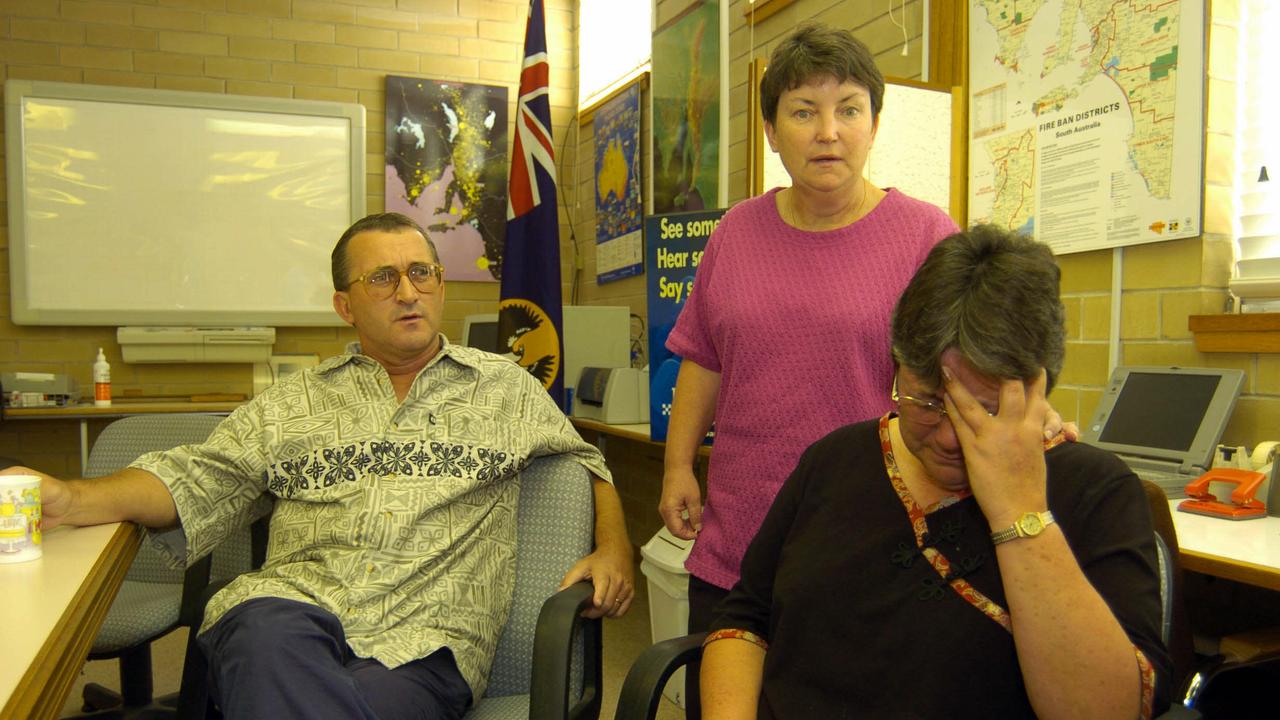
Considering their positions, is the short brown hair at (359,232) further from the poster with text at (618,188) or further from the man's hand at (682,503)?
the poster with text at (618,188)

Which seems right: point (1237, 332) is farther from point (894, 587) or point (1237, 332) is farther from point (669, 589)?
point (669, 589)

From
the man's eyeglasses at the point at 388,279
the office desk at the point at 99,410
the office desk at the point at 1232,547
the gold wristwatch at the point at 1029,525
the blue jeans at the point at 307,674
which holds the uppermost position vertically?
the man's eyeglasses at the point at 388,279

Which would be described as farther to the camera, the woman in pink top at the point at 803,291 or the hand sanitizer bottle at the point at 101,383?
the hand sanitizer bottle at the point at 101,383

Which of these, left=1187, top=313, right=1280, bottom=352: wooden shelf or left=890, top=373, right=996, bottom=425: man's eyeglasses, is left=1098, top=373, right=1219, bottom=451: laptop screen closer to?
left=1187, top=313, right=1280, bottom=352: wooden shelf

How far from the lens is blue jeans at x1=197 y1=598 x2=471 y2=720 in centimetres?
128

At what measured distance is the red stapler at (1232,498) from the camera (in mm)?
1628

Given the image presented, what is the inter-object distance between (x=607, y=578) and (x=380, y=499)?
0.44m

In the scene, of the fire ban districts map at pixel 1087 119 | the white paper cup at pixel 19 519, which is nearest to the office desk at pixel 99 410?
the white paper cup at pixel 19 519

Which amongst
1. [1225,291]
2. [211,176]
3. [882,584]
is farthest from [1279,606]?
[211,176]

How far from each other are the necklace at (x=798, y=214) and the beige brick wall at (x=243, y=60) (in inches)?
147

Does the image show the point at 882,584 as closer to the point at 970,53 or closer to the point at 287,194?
the point at 970,53

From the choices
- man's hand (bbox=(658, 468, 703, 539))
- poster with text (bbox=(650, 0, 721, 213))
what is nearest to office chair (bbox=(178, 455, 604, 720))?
man's hand (bbox=(658, 468, 703, 539))

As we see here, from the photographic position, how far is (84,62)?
452 centimetres

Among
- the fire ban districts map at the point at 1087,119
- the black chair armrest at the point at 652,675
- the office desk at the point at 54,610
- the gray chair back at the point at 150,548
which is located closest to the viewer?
the office desk at the point at 54,610
